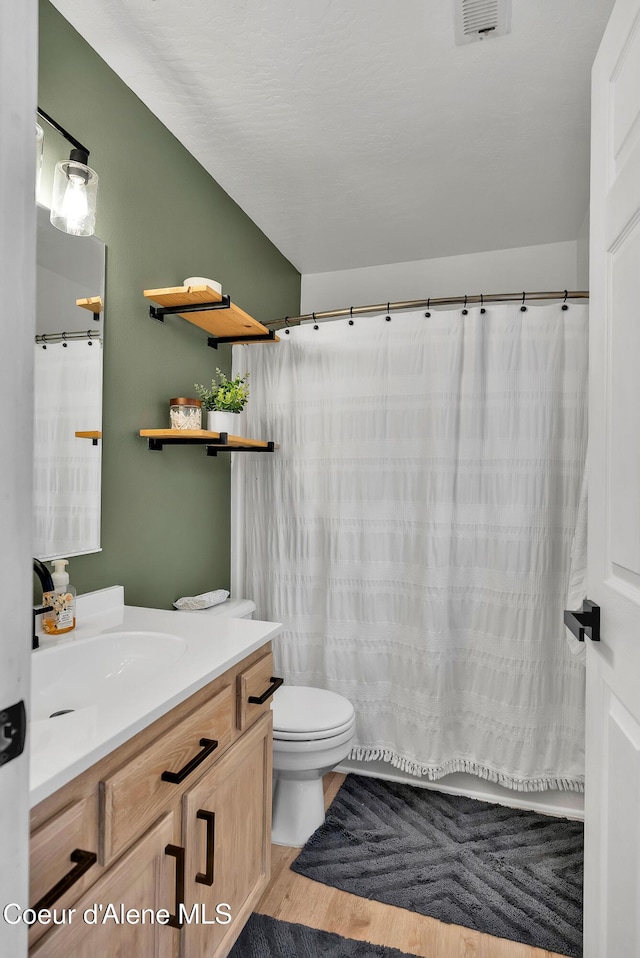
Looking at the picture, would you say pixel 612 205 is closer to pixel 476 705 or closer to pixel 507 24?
pixel 507 24

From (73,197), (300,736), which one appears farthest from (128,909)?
(73,197)

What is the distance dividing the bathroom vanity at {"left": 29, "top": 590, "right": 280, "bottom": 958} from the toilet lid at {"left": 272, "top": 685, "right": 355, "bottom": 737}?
353 mm

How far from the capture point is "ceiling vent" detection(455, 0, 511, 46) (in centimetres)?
148

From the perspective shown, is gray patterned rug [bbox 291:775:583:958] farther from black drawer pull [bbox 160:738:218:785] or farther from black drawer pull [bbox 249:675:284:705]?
black drawer pull [bbox 160:738:218:785]

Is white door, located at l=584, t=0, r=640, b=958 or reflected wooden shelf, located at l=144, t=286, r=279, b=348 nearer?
white door, located at l=584, t=0, r=640, b=958

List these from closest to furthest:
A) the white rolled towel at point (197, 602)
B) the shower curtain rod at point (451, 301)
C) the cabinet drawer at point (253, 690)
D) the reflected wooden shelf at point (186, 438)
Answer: the cabinet drawer at point (253, 690), the reflected wooden shelf at point (186, 438), the white rolled towel at point (197, 602), the shower curtain rod at point (451, 301)

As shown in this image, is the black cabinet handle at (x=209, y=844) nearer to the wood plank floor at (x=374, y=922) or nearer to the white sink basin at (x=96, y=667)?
the white sink basin at (x=96, y=667)

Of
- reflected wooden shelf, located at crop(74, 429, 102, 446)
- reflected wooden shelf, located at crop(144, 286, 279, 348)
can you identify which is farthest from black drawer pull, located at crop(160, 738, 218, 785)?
reflected wooden shelf, located at crop(144, 286, 279, 348)

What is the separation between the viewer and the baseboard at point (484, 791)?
2207 mm

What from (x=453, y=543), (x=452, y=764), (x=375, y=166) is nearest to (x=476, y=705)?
(x=452, y=764)

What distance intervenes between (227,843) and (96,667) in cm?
53

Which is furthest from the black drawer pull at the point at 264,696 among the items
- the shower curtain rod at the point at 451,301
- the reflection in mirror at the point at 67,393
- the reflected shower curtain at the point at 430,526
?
the shower curtain rod at the point at 451,301

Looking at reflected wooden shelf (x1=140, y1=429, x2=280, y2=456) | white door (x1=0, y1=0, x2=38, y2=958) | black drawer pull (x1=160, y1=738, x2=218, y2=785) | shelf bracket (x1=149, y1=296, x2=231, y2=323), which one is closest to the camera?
white door (x1=0, y1=0, x2=38, y2=958)

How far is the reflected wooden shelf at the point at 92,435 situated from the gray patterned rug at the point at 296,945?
1.47 m
